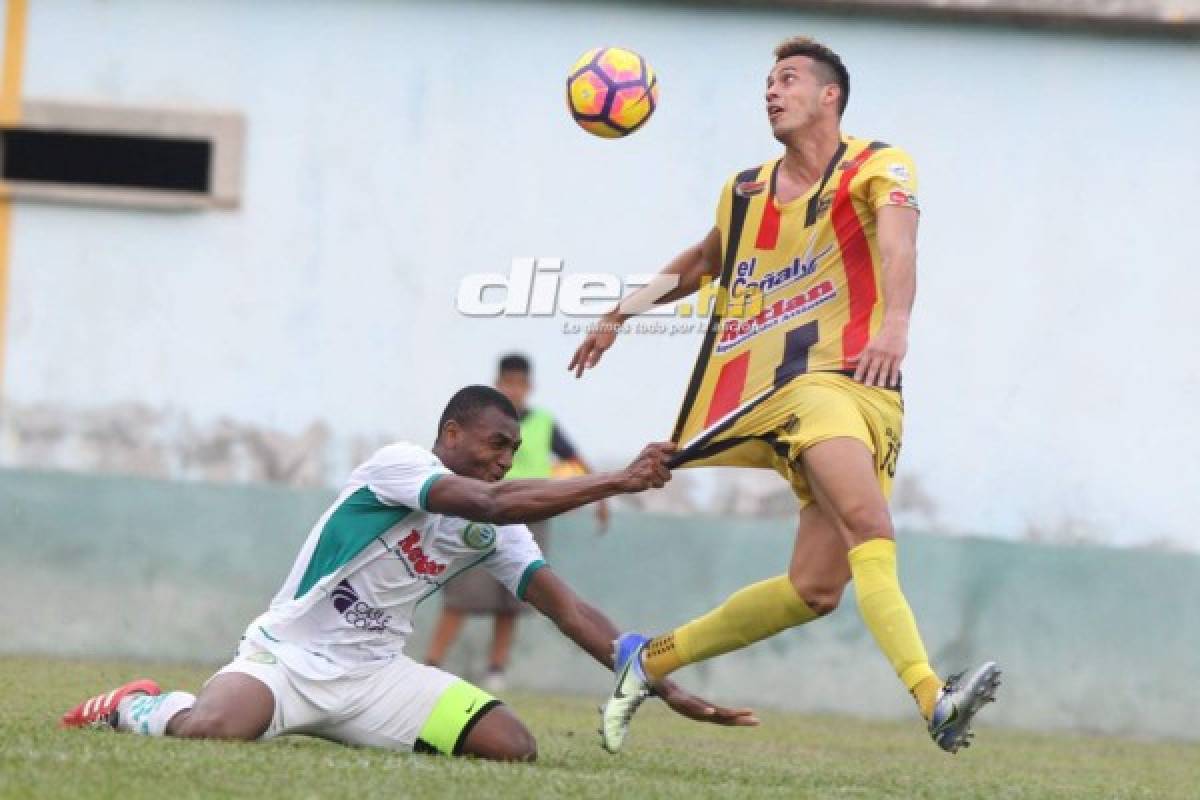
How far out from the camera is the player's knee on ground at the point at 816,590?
23.4 feet

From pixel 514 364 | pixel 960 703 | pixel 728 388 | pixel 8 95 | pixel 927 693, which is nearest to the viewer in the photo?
pixel 960 703

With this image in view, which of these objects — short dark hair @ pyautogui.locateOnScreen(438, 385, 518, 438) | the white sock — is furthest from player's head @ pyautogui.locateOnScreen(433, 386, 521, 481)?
the white sock

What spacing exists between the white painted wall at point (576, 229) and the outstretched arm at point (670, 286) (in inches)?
202

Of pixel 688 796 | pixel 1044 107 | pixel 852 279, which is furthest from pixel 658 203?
pixel 688 796

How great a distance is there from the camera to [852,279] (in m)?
7.27

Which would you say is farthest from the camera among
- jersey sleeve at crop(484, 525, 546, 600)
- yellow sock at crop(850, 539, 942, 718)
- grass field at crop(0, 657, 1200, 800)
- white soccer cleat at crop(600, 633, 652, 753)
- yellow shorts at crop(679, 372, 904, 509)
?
jersey sleeve at crop(484, 525, 546, 600)

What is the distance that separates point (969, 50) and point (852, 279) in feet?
20.8

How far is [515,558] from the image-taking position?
7.41 meters

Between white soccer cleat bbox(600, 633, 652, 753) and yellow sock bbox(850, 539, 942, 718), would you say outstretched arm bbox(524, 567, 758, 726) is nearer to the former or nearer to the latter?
white soccer cleat bbox(600, 633, 652, 753)

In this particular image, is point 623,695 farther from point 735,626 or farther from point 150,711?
point 150,711

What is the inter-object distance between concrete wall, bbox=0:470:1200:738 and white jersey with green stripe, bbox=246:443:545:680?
5.74 metres

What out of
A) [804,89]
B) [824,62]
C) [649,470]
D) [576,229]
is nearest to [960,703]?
[649,470]

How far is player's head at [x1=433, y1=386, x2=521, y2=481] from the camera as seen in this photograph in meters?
7.04

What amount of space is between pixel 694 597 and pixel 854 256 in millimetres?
5997
